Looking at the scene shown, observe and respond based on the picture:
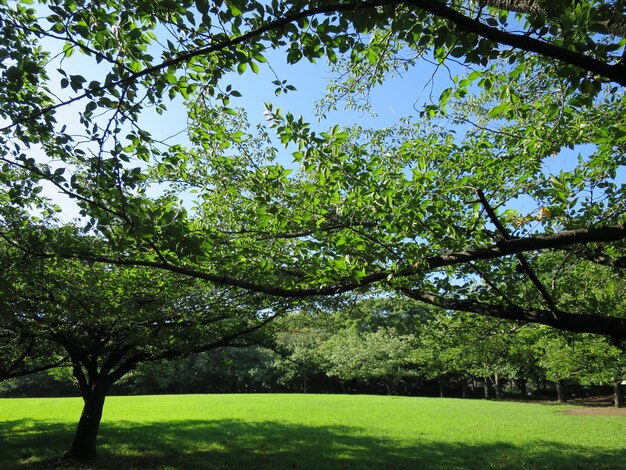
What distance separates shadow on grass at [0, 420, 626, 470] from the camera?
35.6 feet

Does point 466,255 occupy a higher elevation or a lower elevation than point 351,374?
higher

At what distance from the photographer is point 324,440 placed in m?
14.8

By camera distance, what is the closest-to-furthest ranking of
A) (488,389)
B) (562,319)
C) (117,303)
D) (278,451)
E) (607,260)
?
(562,319)
(607,260)
(117,303)
(278,451)
(488,389)

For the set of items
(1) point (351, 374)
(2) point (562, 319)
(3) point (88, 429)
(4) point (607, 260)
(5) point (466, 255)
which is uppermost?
(4) point (607, 260)

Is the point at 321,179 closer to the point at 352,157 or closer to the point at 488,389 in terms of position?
the point at 352,157

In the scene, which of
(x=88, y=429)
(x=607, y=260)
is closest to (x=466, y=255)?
(x=607, y=260)

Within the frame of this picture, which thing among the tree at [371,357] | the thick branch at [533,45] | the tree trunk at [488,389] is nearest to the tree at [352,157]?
the thick branch at [533,45]

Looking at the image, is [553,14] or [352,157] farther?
[352,157]

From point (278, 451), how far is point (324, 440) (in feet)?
8.41

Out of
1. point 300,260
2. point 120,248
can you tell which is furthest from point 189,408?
point 120,248

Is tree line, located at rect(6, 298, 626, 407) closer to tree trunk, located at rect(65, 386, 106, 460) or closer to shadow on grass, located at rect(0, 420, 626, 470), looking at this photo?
shadow on grass, located at rect(0, 420, 626, 470)

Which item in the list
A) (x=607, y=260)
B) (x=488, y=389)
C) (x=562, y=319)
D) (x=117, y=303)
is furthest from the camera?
(x=488, y=389)

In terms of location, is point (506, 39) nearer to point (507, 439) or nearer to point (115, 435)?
point (507, 439)

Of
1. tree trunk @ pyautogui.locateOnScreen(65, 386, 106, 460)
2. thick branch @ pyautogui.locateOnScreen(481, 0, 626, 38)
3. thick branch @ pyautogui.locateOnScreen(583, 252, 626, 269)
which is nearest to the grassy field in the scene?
tree trunk @ pyautogui.locateOnScreen(65, 386, 106, 460)
